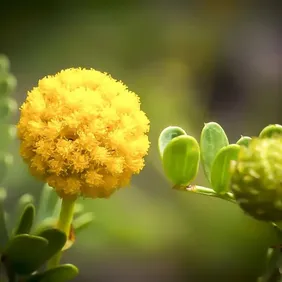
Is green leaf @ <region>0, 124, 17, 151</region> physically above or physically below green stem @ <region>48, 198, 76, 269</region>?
above

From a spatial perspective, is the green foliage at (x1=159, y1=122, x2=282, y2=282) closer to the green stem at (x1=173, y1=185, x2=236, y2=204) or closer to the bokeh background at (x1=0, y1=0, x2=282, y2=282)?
the green stem at (x1=173, y1=185, x2=236, y2=204)

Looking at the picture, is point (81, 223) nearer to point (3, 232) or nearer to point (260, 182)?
point (3, 232)

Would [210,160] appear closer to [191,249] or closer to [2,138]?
[2,138]

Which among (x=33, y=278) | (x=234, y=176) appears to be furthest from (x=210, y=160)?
(x=33, y=278)

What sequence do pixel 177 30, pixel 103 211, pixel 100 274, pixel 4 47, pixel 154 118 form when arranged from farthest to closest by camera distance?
pixel 177 30
pixel 4 47
pixel 154 118
pixel 100 274
pixel 103 211

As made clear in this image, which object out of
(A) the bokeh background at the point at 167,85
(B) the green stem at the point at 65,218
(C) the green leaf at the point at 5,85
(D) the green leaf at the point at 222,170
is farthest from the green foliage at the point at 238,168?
(A) the bokeh background at the point at 167,85

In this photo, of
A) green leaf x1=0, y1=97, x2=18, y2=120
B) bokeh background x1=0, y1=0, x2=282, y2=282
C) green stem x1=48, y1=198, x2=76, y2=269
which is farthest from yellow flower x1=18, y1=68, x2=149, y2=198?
bokeh background x1=0, y1=0, x2=282, y2=282
